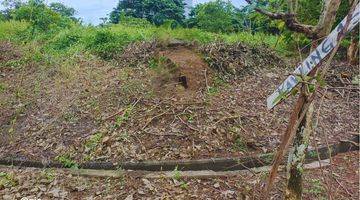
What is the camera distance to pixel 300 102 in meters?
2.00

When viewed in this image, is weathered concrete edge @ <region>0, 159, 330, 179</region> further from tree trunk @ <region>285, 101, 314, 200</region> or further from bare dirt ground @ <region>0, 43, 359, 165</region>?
tree trunk @ <region>285, 101, 314, 200</region>

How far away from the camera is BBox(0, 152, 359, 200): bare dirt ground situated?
323 cm

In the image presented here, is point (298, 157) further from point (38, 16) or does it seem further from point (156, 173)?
point (38, 16)

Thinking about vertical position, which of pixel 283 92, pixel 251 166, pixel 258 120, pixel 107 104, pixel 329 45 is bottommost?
pixel 251 166

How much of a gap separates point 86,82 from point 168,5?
8.96 metres

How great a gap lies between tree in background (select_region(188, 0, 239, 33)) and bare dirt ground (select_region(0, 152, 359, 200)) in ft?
24.5

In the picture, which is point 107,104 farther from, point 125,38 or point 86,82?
point 125,38

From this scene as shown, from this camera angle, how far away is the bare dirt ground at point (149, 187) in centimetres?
323

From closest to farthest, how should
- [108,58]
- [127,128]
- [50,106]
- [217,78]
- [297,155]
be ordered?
[297,155]
[127,128]
[50,106]
[217,78]
[108,58]

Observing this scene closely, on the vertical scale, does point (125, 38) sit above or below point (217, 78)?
above

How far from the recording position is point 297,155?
2.34 m

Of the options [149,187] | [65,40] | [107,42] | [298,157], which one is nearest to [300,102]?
[298,157]

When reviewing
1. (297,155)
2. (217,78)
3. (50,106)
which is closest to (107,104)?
(50,106)

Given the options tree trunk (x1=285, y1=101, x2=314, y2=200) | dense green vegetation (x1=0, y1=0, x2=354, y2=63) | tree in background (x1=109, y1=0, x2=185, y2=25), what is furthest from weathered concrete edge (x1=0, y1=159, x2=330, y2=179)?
tree in background (x1=109, y1=0, x2=185, y2=25)
